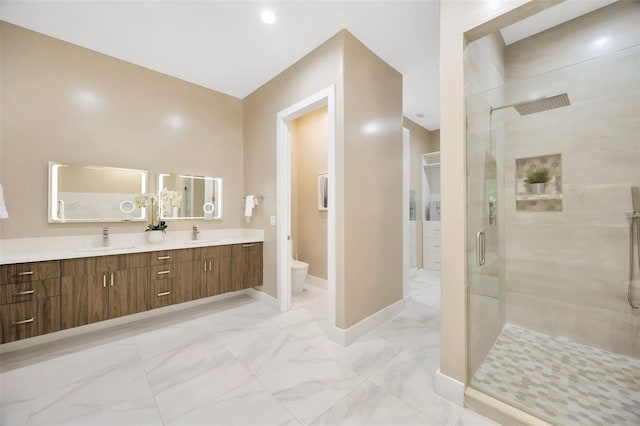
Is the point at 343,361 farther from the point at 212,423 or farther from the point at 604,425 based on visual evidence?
the point at 604,425

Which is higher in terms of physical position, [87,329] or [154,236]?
[154,236]

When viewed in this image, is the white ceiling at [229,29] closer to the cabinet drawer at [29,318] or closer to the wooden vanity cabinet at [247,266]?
the wooden vanity cabinet at [247,266]

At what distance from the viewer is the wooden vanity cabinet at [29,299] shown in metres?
1.99

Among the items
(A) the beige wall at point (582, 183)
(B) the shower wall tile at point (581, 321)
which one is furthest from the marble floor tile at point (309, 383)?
(A) the beige wall at point (582, 183)

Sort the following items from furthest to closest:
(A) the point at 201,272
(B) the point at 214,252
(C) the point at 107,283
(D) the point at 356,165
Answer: (B) the point at 214,252 < (A) the point at 201,272 < (D) the point at 356,165 < (C) the point at 107,283

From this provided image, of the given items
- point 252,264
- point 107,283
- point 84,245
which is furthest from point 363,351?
point 84,245

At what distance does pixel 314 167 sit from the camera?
14.1 feet

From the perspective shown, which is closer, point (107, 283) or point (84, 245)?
point (107, 283)

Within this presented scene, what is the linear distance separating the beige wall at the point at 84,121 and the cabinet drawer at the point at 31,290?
633 millimetres

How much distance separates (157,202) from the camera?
3131mm

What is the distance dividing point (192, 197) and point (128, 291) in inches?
53.1

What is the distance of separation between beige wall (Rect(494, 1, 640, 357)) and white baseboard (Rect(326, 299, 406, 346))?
1.14 metres

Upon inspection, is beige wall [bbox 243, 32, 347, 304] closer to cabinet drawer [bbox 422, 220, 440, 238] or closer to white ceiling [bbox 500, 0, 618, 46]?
A: white ceiling [bbox 500, 0, 618, 46]

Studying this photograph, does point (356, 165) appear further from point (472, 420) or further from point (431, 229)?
point (431, 229)
